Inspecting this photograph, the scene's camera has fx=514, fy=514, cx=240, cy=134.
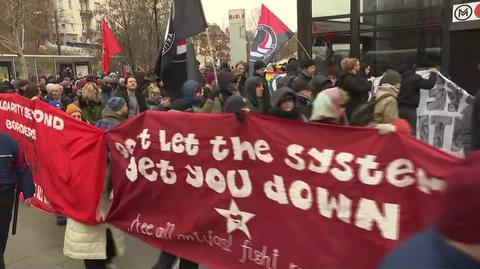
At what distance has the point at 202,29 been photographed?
221 inches

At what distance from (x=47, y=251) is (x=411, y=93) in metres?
5.02

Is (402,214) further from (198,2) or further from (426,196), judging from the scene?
(198,2)

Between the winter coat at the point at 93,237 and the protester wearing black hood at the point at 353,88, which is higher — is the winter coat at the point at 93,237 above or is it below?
below

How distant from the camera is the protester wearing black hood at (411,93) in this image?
23.0ft

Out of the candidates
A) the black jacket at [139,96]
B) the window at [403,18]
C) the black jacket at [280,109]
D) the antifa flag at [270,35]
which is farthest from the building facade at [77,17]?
the black jacket at [280,109]

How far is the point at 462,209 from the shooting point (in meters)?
1.39

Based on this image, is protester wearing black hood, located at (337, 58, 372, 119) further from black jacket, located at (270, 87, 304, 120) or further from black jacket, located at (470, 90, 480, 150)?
black jacket, located at (270, 87, 304, 120)

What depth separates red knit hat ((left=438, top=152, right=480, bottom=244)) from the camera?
138cm

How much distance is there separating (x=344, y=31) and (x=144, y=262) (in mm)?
9995

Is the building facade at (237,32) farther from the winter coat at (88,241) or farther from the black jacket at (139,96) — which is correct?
the winter coat at (88,241)

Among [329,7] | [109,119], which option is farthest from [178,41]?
[329,7]

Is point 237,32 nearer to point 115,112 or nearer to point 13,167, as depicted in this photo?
point 115,112

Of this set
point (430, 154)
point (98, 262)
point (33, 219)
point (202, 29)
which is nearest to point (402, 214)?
point (430, 154)

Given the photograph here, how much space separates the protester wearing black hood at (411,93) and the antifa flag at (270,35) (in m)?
3.99
